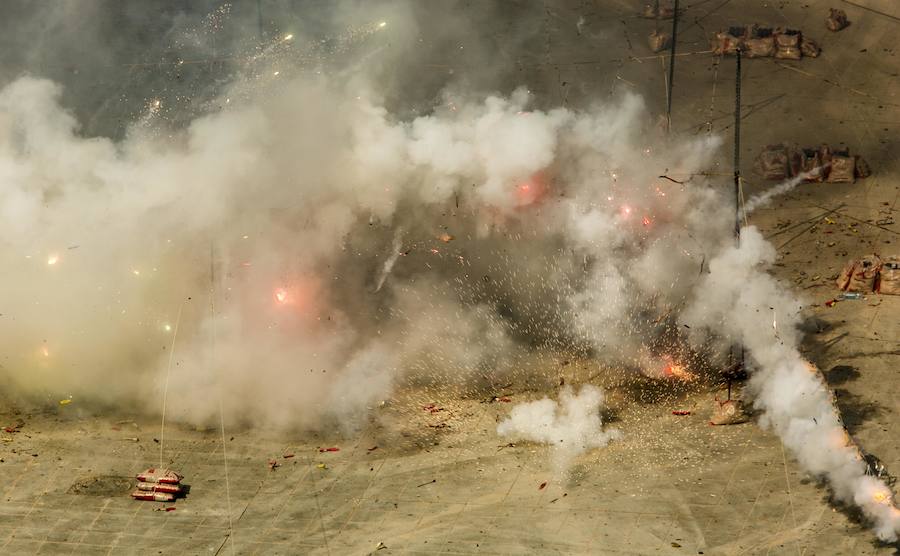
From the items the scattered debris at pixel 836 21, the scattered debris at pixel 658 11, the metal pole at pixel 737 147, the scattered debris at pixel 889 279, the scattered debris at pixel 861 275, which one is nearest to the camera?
the scattered debris at pixel 889 279

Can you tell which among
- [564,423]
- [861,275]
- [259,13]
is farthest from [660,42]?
[564,423]

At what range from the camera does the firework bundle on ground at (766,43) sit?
3822 centimetres

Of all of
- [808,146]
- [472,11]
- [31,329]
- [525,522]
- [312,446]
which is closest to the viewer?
[525,522]

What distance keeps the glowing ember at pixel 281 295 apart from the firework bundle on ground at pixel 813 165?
46.6ft

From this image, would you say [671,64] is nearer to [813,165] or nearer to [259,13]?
[813,165]

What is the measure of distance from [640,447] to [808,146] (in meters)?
12.8

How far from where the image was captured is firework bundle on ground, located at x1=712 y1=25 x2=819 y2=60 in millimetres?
38219

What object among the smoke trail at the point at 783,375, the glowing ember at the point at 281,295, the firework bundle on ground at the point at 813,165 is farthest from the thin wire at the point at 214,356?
the firework bundle on ground at the point at 813,165

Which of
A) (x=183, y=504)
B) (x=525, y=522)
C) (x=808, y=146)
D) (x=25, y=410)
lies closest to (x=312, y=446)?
(x=183, y=504)

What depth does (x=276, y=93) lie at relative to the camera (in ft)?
119

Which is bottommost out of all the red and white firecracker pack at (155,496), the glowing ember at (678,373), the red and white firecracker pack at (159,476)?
the red and white firecracker pack at (155,496)

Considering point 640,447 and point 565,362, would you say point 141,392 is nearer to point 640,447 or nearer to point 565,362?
point 565,362

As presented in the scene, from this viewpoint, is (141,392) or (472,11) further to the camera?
(472,11)

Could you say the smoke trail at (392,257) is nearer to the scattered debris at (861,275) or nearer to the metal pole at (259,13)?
the metal pole at (259,13)
